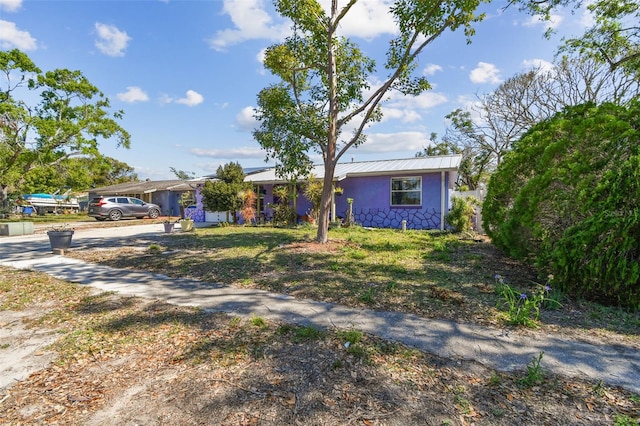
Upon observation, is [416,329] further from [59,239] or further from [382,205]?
[382,205]

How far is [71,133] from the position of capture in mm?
21172

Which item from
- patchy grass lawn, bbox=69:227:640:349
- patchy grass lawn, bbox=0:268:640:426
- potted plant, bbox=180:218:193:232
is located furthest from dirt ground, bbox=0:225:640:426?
potted plant, bbox=180:218:193:232

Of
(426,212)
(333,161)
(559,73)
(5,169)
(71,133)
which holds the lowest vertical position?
(426,212)

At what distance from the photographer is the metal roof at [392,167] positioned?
13086mm

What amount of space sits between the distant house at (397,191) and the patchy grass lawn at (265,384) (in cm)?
1108

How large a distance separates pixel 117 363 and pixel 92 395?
0.48 m

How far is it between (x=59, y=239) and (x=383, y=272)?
8.75 meters

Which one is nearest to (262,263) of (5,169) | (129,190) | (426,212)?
(426,212)

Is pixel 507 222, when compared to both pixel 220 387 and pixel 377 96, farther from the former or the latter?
pixel 220 387

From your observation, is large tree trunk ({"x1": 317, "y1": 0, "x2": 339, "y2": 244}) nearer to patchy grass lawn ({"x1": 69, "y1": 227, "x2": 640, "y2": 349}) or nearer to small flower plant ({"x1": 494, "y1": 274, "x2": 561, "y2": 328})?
patchy grass lawn ({"x1": 69, "y1": 227, "x2": 640, "y2": 349})

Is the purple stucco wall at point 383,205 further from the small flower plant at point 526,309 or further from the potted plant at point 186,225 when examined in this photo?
the small flower plant at point 526,309

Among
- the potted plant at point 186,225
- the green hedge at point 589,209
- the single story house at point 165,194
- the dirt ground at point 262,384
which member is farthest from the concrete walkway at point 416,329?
the single story house at point 165,194

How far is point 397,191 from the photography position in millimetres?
14367

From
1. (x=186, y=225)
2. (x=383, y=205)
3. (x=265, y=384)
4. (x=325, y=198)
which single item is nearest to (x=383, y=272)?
(x=325, y=198)
